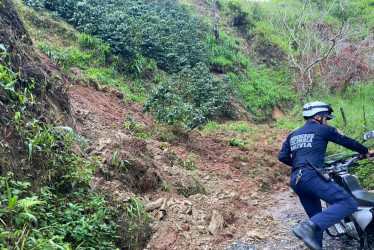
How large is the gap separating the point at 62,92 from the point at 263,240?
3.98m

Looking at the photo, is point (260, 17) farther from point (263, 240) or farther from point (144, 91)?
point (263, 240)

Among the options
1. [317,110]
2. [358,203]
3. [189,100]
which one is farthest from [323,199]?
[189,100]

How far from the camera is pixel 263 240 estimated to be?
425 cm

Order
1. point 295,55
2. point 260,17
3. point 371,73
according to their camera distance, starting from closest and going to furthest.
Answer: point 371,73, point 295,55, point 260,17

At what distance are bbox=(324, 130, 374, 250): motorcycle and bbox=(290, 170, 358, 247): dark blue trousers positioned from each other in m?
0.16

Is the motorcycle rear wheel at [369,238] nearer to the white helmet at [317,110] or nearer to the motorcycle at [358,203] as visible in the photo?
the motorcycle at [358,203]

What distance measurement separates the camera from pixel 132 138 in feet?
20.2

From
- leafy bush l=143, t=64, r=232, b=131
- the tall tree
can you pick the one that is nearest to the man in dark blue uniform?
leafy bush l=143, t=64, r=232, b=131

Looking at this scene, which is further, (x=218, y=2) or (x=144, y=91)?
(x=218, y=2)

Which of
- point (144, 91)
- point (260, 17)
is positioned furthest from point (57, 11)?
point (260, 17)

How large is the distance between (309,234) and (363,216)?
0.67m

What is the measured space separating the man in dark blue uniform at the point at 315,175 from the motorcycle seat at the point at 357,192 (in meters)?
0.17

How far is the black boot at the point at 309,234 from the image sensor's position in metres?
3.03

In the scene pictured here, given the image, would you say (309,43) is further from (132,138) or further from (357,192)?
(357,192)
